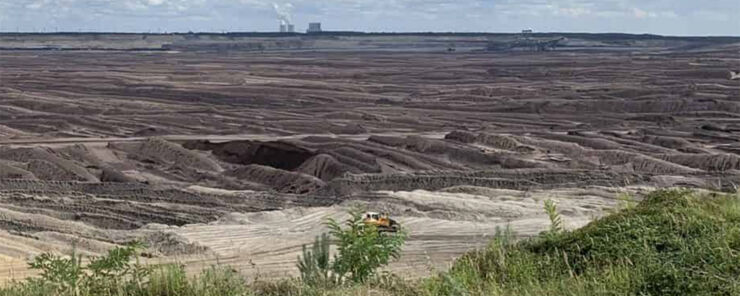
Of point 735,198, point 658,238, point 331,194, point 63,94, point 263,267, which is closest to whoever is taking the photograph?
point 658,238

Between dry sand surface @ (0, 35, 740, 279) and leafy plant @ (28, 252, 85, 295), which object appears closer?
leafy plant @ (28, 252, 85, 295)

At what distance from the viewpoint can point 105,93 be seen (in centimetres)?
6291

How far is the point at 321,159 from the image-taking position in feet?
105

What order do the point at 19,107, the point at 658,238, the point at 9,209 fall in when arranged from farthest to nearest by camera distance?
the point at 19,107
the point at 9,209
the point at 658,238

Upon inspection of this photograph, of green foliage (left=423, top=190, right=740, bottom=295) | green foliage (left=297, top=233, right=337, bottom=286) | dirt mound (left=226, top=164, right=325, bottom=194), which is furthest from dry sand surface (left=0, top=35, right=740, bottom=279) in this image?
green foliage (left=297, top=233, right=337, bottom=286)

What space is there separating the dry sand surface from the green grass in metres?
0.92

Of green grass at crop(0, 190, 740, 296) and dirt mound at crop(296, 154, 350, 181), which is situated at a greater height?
green grass at crop(0, 190, 740, 296)

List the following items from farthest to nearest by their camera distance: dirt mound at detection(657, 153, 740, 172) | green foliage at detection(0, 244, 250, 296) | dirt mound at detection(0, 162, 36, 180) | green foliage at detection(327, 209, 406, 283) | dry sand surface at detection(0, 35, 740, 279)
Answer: dirt mound at detection(657, 153, 740, 172)
dirt mound at detection(0, 162, 36, 180)
dry sand surface at detection(0, 35, 740, 279)
green foliage at detection(327, 209, 406, 283)
green foliage at detection(0, 244, 250, 296)

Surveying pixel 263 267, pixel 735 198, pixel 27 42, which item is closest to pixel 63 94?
pixel 263 267

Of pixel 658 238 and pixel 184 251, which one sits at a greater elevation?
pixel 658 238

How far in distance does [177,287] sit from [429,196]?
17.1 meters

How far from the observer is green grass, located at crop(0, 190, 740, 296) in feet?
26.2

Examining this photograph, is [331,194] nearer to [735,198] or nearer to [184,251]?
[184,251]

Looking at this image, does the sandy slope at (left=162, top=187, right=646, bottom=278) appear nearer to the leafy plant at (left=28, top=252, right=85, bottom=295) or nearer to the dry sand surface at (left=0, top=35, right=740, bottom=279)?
the dry sand surface at (left=0, top=35, right=740, bottom=279)
